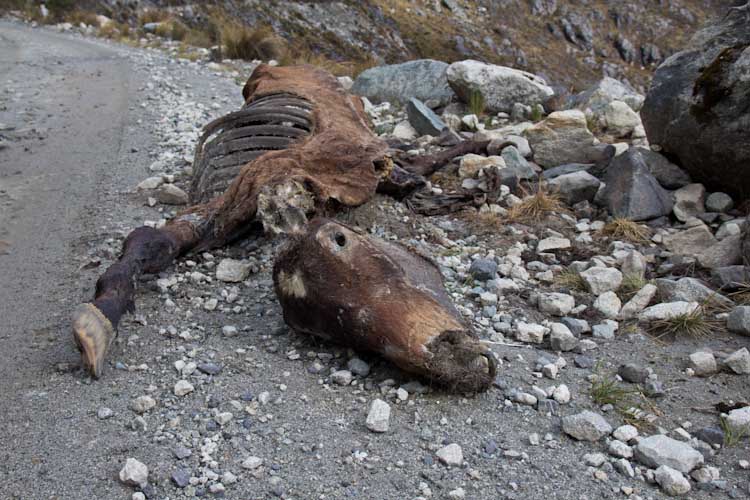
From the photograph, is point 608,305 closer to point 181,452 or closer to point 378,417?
point 378,417

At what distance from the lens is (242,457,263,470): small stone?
238cm

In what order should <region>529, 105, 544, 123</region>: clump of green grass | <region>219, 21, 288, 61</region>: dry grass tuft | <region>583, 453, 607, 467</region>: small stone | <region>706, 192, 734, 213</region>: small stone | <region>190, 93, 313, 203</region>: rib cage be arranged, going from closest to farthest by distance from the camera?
<region>583, 453, 607, 467</region>: small stone → <region>190, 93, 313, 203</region>: rib cage → <region>706, 192, 734, 213</region>: small stone → <region>529, 105, 544, 123</region>: clump of green grass → <region>219, 21, 288, 61</region>: dry grass tuft

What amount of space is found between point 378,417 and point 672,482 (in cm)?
108

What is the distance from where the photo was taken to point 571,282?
4.04m

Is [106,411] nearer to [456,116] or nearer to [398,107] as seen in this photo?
[456,116]

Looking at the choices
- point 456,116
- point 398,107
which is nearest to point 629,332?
point 456,116

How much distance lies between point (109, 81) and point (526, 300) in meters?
7.61

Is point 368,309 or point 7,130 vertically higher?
point 368,309

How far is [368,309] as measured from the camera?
8.82ft

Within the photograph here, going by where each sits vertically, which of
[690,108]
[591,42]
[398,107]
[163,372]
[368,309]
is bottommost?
[591,42]

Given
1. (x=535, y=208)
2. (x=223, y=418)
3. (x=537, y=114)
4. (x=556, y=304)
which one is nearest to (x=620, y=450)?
(x=556, y=304)

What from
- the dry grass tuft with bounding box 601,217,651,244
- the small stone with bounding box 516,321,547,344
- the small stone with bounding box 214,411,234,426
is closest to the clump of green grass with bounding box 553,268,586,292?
the small stone with bounding box 516,321,547,344

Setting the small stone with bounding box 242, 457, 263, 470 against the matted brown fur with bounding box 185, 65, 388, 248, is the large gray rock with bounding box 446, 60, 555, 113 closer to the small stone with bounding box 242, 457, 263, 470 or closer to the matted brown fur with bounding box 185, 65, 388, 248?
the matted brown fur with bounding box 185, 65, 388, 248

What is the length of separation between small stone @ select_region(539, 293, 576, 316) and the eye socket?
1.44 meters
